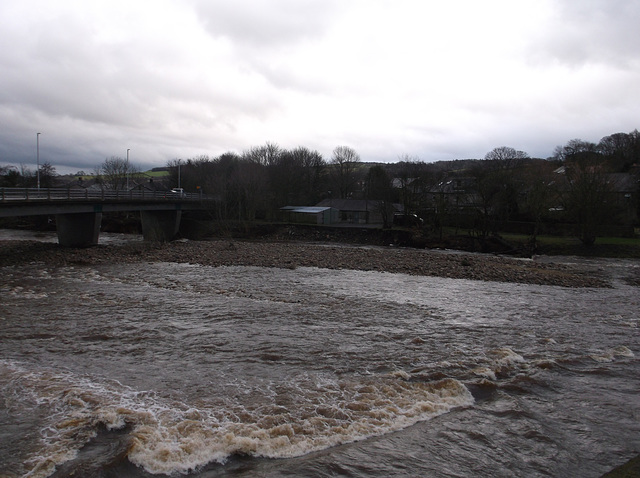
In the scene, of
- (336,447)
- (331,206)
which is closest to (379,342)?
(336,447)

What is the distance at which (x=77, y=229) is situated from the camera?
1720 inches

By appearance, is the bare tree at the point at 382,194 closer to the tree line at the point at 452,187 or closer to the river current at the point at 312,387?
the tree line at the point at 452,187

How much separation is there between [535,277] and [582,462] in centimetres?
2258

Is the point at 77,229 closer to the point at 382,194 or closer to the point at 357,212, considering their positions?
the point at 382,194

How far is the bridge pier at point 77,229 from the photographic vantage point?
1697 inches

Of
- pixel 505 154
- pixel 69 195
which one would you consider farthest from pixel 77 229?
pixel 505 154

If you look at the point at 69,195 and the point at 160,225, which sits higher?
the point at 69,195

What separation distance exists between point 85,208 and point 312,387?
1535 inches

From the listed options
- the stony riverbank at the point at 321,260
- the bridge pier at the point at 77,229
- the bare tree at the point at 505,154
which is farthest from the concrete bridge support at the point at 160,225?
the bare tree at the point at 505,154

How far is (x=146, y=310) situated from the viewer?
A: 59.5 feet

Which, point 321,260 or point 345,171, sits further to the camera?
point 345,171

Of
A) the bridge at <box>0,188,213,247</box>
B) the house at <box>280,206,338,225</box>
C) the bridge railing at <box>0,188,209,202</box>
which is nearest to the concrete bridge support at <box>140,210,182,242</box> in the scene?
the bridge at <box>0,188,213,247</box>

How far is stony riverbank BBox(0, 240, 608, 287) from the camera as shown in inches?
1154

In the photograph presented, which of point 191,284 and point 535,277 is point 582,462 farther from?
point 535,277
